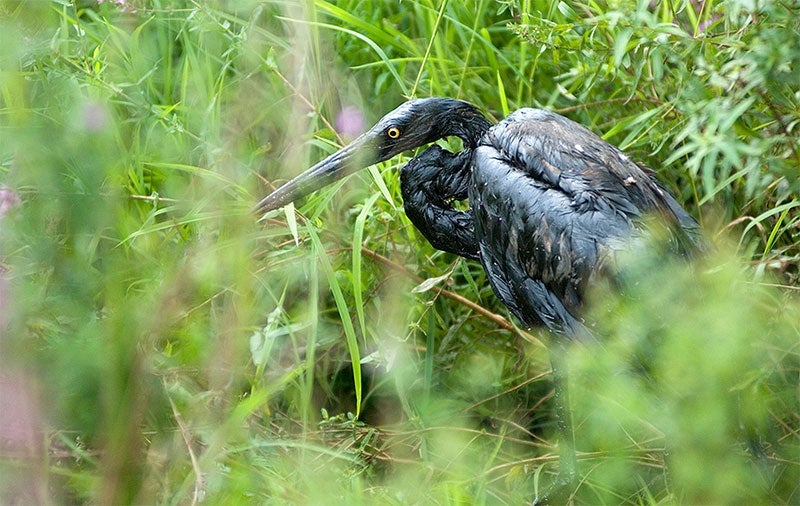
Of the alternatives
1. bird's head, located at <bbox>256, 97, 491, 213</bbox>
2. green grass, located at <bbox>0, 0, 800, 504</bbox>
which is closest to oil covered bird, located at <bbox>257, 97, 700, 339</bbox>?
bird's head, located at <bbox>256, 97, 491, 213</bbox>

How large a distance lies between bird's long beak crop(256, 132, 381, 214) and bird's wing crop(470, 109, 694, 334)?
284 mm

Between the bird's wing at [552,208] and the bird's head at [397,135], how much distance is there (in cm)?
12

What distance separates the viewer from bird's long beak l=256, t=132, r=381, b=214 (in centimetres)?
258

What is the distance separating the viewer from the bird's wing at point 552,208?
87.3 inches

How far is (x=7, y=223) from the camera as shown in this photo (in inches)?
50.6

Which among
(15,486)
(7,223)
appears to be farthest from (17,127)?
(15,486)

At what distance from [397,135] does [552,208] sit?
520 millimetres

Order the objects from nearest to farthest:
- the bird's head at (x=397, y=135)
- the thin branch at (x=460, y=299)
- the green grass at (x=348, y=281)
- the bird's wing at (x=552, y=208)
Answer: the green grass at (x=348, y=281) → the bird's wing at (x=552, y=208) → the bird's head at (x=397, y=135) → the thin branch at (x=460, y=299)

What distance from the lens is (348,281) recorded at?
9.55 feet

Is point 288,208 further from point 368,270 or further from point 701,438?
point 701,438

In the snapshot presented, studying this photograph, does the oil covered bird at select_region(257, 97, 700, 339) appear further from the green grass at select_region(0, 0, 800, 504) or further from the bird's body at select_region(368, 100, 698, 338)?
the green grass at select_region(0, 0, 800, 504)

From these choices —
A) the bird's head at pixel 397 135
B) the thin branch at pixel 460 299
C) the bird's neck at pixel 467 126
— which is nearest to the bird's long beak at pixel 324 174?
the bird's head at pixel 397 135

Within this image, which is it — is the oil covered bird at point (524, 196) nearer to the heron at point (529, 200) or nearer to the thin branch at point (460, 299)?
the heron at point (529, 200)

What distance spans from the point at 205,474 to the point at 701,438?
0.65 metres
